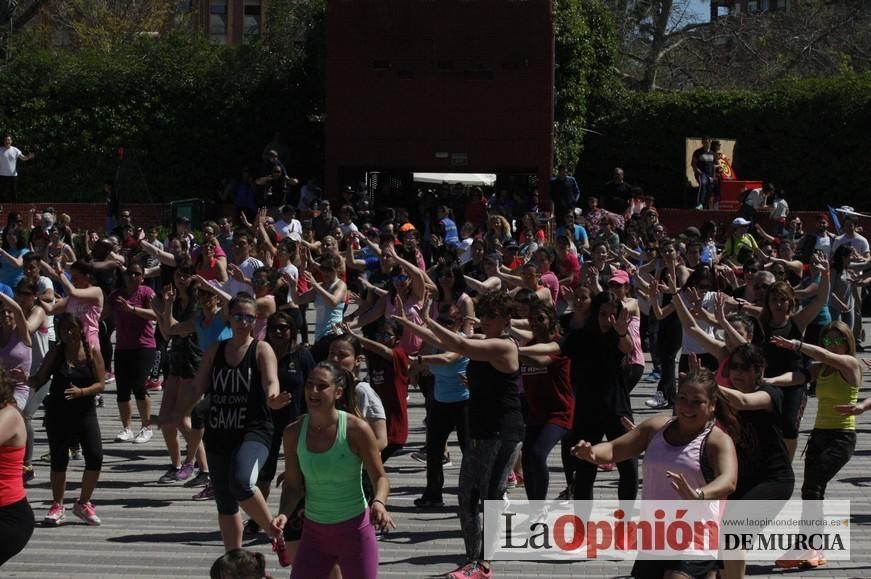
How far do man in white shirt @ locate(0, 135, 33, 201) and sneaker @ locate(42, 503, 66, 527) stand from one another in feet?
67.9

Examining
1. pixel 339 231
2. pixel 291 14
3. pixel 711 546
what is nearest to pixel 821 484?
pixel 711 546

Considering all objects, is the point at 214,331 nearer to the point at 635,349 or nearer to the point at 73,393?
the point at 73,393

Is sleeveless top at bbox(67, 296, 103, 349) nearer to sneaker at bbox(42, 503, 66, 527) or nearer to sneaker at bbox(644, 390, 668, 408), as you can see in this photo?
sneaker at bbox(42, 503, 66, 527)

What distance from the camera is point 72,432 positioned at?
1046 centimetres

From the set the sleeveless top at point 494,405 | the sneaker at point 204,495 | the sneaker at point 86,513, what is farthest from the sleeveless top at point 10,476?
the sneaker at point 204,495

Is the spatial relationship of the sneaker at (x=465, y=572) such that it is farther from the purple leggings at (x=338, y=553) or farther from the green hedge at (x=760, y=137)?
the green hedge at (x=760, y=137)

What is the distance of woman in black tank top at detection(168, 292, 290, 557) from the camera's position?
28.6 feet

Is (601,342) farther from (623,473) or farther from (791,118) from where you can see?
(791,118)

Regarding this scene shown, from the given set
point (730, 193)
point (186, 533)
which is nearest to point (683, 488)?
point (186, 533)

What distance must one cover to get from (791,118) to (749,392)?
2721 cm

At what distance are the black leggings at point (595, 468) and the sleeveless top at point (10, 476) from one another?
12.1 feet

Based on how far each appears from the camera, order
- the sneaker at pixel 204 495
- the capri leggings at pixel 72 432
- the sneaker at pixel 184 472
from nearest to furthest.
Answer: the capri leggings at pixel 72 432 < the sneaker at pixel 204 495 < the sneaker at pixel 184 472

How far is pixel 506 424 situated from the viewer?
8.89m

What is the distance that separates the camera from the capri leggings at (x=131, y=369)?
43.3ft
